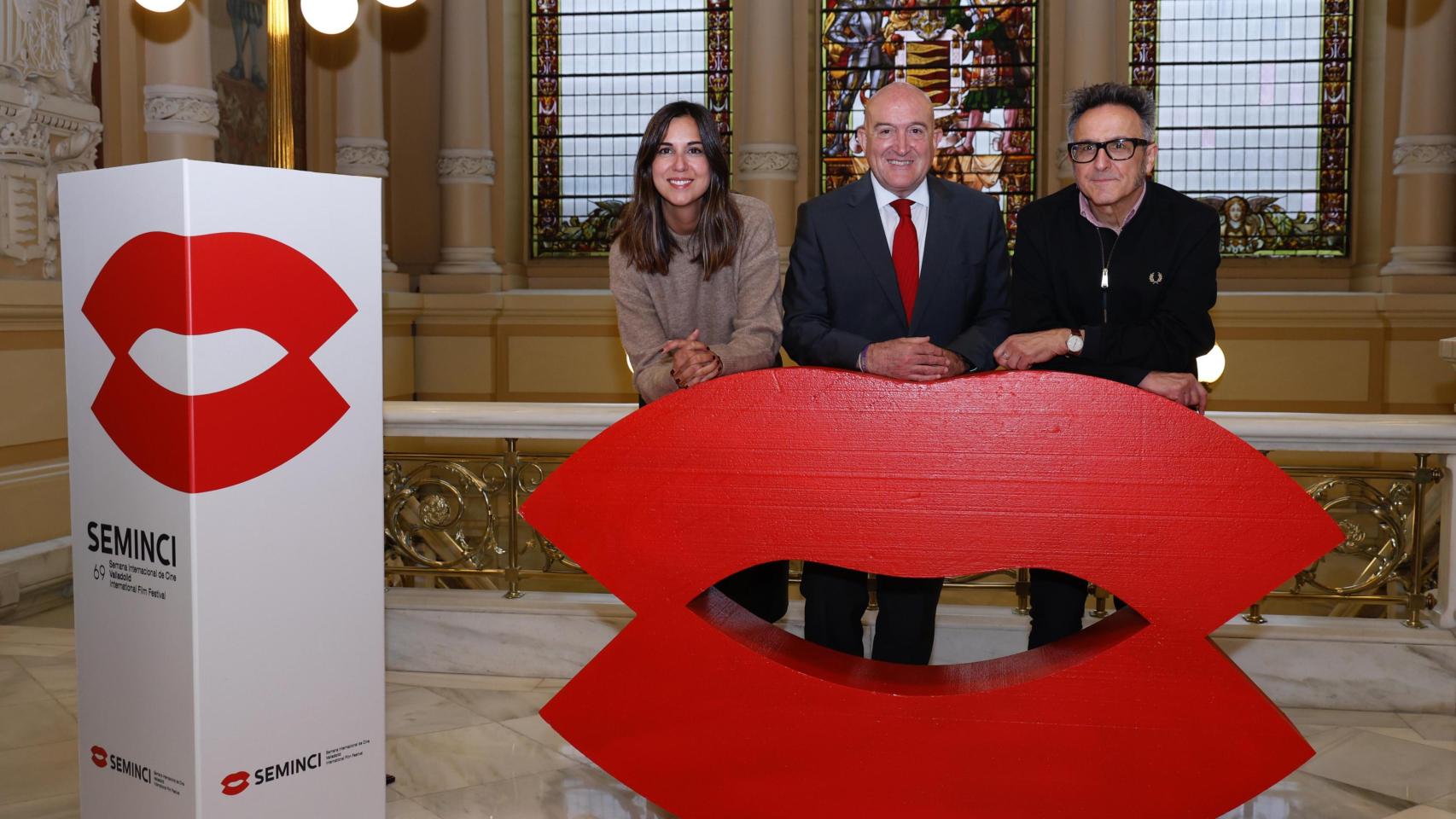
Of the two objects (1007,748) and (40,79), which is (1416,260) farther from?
(40,79)

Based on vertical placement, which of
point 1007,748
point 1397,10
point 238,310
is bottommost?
point 1007,748

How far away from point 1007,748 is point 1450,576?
85.3 inches

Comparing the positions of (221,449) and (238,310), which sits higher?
(238,310)

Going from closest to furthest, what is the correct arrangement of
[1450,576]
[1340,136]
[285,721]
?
[285,721], [1450,576], [1340,136]

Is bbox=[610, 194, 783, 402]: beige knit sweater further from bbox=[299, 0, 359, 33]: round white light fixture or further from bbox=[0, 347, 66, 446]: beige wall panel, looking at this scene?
bbox=[0, 347, 66, 446]: beige wall panel

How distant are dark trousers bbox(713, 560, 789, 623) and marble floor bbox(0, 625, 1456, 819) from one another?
1.91 feet

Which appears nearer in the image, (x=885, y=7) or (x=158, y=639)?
(x=158, y=639)

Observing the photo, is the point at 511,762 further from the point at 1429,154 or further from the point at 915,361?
the point at 1429,154

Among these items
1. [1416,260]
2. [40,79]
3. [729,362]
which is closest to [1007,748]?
[729,362]

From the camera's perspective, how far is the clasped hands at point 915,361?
2518 millimetres

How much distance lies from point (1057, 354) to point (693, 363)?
83cm

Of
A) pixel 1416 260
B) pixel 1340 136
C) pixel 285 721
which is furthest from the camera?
pixel 1340 136

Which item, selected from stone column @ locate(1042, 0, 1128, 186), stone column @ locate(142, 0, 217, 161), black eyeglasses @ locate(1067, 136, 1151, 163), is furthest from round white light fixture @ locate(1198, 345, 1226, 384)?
stone column @ locate(142, 0, 217, 161)

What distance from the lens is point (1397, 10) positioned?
10414mm
